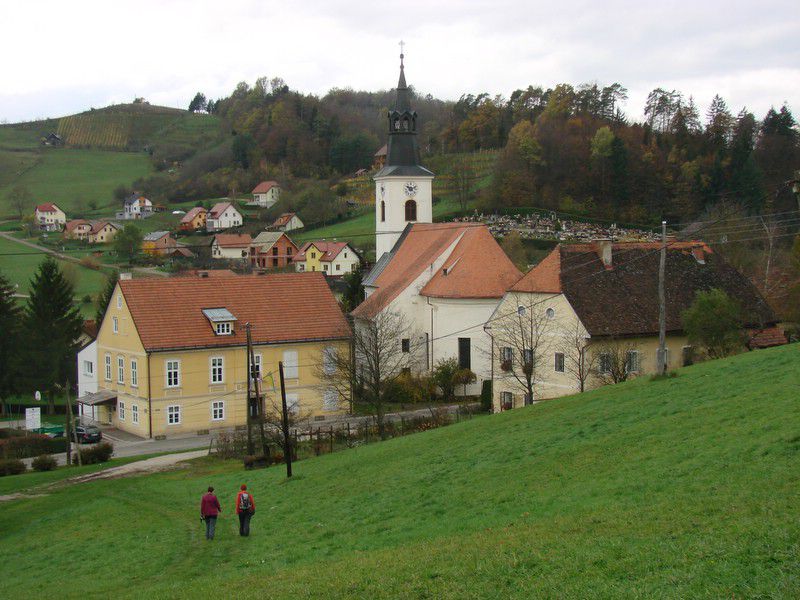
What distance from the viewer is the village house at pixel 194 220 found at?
127 m

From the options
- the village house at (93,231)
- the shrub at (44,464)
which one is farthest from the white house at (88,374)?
the village house at (93,231)

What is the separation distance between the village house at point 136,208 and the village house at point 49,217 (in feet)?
29.1

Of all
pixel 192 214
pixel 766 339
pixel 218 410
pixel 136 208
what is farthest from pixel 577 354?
pixel 136 208

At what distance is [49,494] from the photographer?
30.0 m

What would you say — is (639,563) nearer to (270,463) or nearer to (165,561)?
(165,561)

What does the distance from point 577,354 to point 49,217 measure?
101103mm

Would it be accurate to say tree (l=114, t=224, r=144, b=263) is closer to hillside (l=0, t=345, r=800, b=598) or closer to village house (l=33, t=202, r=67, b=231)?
village house (l=33, t=202, r=67, b=231)

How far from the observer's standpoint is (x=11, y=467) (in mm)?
35844

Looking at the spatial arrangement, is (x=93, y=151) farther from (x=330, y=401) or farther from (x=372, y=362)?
(x=372, y=362)

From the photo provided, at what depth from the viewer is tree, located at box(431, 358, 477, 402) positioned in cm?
4834

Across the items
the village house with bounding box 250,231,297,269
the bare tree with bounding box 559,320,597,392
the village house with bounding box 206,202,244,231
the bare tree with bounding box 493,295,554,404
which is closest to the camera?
the bare tree with bounding box 559,320,597,392

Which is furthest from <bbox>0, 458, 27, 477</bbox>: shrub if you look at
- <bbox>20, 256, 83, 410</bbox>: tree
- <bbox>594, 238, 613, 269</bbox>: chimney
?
<bbox>594, 238, 613, 269</bbox>: chimney

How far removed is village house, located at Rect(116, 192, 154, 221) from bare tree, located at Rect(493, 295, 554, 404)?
101 m

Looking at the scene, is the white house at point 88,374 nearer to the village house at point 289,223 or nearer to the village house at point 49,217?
the village house at point 289,223
